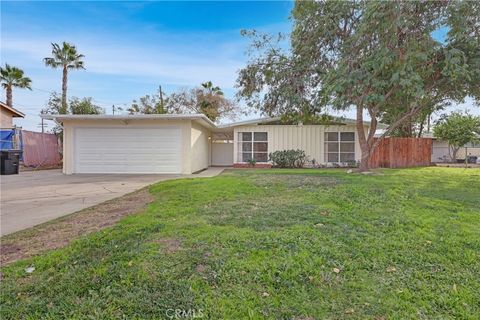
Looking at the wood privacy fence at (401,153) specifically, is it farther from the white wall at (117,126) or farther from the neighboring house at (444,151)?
the neighboring house at (444,151)

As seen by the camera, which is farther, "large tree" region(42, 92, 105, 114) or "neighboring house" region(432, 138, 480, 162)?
"neighboring house" region(432, 138, 480, 162)

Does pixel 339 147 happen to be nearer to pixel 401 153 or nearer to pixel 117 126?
pixel 401 153

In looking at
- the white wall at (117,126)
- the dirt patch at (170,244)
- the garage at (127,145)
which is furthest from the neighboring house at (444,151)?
the dirt patch at (170,244)

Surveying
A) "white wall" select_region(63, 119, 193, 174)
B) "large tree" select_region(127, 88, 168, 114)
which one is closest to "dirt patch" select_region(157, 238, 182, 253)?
"white wall" select_region(63, 119, 193, 174)

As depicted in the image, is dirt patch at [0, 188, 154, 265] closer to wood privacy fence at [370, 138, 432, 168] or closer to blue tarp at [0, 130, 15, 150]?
blue tarp at [0, 130, 15, 150]

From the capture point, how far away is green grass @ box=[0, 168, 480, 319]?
2.28 m

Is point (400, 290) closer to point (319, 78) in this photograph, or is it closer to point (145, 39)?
point (319, 78)

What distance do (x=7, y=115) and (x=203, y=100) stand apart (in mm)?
14388

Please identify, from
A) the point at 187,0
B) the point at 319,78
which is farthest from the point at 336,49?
the point at 187,0

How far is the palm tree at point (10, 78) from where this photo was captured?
22438 millimetres

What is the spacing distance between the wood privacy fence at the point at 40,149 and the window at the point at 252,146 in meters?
11.5

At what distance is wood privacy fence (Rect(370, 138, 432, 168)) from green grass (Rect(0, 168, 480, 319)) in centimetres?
1281
